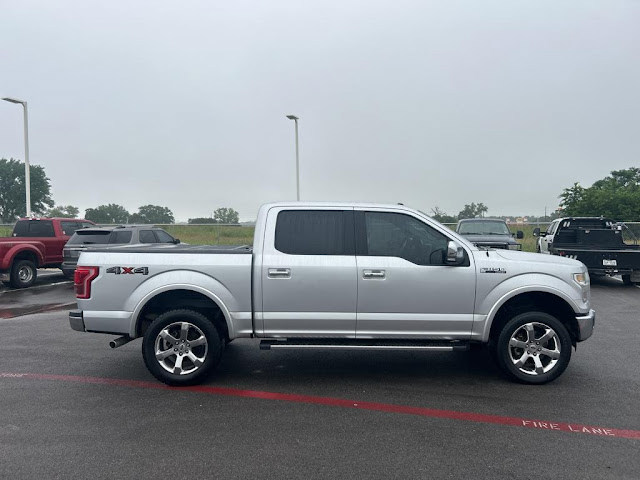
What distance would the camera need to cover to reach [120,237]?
12.9m

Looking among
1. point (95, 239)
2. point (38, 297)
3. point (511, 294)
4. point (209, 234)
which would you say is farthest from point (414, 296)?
point (209, 234)

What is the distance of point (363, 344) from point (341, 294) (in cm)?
57

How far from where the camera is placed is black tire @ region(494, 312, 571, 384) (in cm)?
539

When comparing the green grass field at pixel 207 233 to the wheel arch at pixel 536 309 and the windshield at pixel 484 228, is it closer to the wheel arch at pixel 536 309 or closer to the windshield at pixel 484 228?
the windshield at pixel 484 228

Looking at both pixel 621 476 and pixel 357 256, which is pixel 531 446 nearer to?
pixel 621 476

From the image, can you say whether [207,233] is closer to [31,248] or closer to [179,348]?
[31,248]

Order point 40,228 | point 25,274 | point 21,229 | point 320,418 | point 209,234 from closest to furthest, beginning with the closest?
point 320,418, point 25,274, point 21,229, point 40,228, point 209,234

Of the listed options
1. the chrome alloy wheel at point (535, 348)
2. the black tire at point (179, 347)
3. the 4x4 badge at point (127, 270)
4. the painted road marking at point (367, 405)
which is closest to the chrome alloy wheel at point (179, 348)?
the black tire at point (179, 347)

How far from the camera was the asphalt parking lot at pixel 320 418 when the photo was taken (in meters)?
3.70

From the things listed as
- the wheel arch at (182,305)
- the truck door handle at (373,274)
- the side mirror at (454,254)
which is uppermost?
the side mirror at (454,254)

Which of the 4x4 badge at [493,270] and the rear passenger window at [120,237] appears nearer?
the 4x4 badge at [493,270]

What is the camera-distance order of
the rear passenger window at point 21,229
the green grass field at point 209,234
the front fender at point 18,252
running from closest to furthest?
1. the front fender at point 18,252
2. the rear passenger window at point 21,229
3. the green grass field at point 209,234

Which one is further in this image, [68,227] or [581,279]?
[68,227]

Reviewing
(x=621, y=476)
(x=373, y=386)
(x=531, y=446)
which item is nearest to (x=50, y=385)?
(x=373, y=386)
